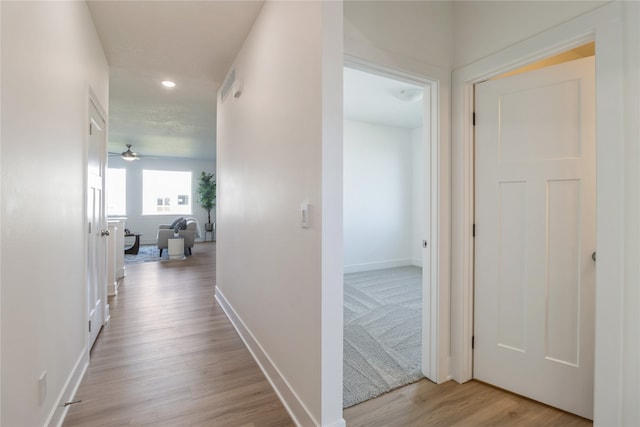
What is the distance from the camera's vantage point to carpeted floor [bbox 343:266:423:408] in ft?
6.63

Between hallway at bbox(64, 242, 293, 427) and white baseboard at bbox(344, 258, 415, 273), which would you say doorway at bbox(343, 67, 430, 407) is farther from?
hallway at bbox(64, 242, 293, 427)

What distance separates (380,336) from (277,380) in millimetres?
1145

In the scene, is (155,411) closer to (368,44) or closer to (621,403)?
(621,403)

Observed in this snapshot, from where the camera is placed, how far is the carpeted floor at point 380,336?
6.63 feet

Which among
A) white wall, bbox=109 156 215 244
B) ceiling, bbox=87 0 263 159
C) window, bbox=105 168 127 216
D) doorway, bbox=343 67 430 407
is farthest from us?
white wall, bbox=109 156 215 244

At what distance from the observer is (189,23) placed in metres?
2.42

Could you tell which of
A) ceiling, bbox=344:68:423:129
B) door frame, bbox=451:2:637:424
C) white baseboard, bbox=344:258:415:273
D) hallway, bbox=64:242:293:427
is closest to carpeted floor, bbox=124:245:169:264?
hallway, bbox=64:242:293:427

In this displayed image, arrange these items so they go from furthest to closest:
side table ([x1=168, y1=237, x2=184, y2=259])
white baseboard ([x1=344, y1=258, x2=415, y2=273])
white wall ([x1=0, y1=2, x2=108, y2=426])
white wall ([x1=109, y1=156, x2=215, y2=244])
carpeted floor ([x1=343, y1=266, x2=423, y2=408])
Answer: white wall ([x1=109, y1=156, x2=215, y2=244]) < side table ([x1=168, y1=237, x2=184, y2=259]) < white baseboard ([x1=344, y1=258, x2=415, y2=273]) < carpeted floor ([x1=343, y1=266, x2=423, y2=408]) < white wall ([x1=0, y1=2, x2=108, y2=426])

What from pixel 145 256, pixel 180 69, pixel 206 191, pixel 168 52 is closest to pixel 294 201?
pixel 168 52

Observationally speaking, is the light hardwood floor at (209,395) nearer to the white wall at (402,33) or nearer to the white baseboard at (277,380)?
the white baseboard at (277,380)

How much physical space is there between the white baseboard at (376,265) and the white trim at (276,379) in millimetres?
2598

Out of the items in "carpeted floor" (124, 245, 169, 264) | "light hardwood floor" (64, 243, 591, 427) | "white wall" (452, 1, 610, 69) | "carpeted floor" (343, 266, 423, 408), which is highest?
"white wall" (452, 1, 610, 69)

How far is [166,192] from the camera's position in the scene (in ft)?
31.0

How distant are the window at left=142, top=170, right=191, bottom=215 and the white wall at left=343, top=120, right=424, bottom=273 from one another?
6.54 meters
